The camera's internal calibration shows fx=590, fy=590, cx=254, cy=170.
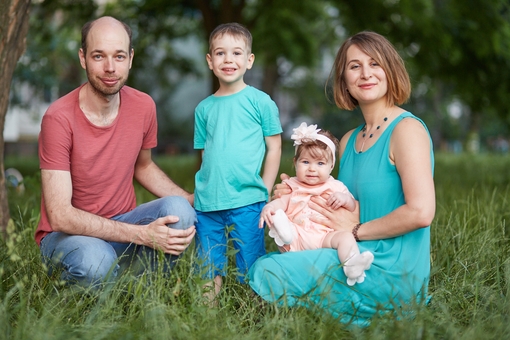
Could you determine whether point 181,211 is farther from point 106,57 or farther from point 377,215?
point 377,215

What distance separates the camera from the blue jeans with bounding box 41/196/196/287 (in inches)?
119

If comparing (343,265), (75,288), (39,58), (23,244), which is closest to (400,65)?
(343,265)

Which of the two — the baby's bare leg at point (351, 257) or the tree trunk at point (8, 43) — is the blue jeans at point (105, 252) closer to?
the baby's bare leg at point (351, 257)

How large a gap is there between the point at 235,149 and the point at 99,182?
78 centimetres

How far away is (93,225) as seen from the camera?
311cm

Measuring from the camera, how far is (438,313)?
9.16 ft

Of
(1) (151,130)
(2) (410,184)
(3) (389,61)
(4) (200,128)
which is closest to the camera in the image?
(2) (410,184)

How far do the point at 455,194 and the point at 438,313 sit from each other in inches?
110

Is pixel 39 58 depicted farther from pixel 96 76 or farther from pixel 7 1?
pixel 96 76

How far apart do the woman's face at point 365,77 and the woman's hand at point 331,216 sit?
59cm

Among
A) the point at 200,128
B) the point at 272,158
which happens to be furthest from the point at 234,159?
the point at 200,128

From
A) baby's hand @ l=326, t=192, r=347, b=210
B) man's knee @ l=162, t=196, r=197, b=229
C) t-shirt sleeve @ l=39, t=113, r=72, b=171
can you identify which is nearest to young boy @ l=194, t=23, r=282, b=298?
man's knee @ l=162, t=196, r=197, b=229

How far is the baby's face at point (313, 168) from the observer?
3.06 m

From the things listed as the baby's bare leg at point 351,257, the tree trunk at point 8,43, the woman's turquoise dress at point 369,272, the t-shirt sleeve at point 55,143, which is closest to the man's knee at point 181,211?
the woman's turquoise dress at point 369,272
